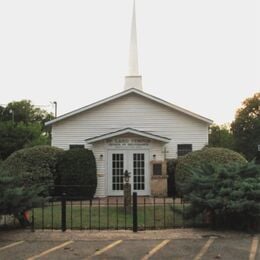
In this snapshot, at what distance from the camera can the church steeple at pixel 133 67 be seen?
2883cm

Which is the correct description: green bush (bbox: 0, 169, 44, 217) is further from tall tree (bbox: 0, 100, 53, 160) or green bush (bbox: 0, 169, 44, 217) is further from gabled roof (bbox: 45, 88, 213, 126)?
tall tree (bbox: 0, 100, 53, 160)

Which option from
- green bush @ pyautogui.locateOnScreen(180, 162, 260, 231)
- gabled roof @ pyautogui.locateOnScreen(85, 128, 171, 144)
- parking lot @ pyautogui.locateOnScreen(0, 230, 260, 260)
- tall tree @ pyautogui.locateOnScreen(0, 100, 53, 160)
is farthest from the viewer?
tall tree @ pyautogui.locateOnScreen(0, 100, 53, 160)

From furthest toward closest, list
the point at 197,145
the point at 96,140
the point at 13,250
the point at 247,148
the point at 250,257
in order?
the point at 247,148 < the point at 197,145 < the point at 96,140 < the point at 13,250 < the point at 250,257

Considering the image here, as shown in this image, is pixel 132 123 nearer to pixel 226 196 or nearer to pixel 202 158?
pixel 202 158

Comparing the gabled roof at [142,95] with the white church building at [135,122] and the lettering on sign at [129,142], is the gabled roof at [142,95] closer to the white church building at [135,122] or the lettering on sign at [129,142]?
the white church building at [135,122]

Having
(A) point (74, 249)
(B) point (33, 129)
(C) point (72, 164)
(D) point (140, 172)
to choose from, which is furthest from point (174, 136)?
(B) point (33, 129)

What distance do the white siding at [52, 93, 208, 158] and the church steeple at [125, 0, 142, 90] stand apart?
4.60m

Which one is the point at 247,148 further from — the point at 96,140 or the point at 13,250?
the point at 13,250

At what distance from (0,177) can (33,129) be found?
4432 centimetres

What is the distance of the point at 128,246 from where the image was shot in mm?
9266

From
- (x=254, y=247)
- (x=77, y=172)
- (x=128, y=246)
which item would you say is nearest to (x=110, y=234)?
(x=128, y=246)

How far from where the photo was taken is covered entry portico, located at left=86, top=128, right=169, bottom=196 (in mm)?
22078

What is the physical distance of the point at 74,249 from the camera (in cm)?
905

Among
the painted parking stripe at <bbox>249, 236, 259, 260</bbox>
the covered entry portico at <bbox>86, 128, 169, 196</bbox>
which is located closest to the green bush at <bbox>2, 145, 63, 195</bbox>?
the covered entry portico at <bbox>86, 128, 169, 196</bbox>
